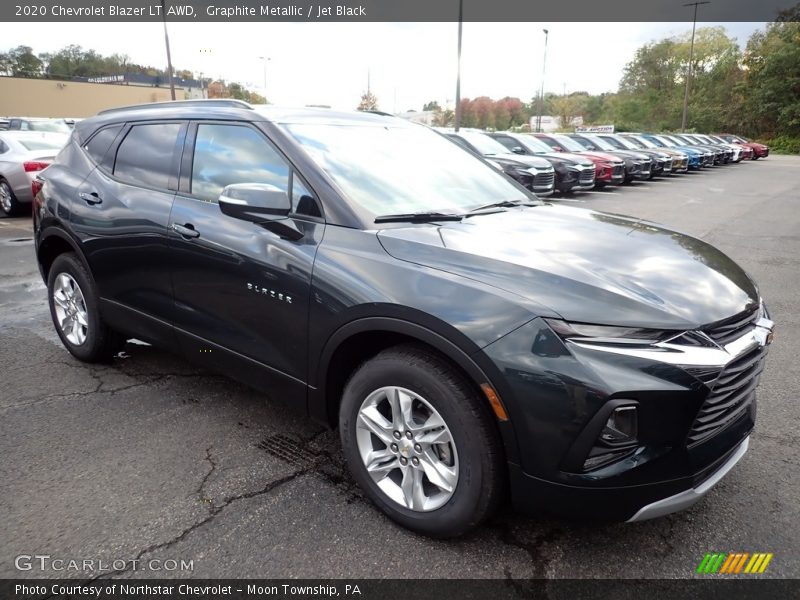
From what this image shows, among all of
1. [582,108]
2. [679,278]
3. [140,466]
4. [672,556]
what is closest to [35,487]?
[140,466]

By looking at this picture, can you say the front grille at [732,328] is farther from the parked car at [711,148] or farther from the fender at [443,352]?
the parked car at [711,148]

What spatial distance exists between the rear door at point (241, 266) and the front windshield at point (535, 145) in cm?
1414

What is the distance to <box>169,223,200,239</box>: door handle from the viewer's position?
10.4 ft

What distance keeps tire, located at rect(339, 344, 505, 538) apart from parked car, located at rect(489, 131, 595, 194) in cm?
1378

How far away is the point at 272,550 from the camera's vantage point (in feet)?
7.79

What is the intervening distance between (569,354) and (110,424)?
2.67m

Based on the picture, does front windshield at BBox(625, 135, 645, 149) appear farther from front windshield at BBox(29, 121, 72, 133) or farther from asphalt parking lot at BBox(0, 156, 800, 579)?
asphalt parking lot at BBox(0, 156, 800, 579)

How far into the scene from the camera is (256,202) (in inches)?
106

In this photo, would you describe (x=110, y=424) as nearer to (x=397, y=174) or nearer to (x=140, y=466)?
(x=140, y=466)

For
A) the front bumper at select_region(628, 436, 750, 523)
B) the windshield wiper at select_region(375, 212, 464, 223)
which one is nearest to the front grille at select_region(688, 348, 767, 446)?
the front bumper at select_region(628, 436, 750, 523)

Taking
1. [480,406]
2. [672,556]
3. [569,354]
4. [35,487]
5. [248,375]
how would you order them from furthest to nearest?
[248,375], [35,487], [672,556], [480,406], [569,354]

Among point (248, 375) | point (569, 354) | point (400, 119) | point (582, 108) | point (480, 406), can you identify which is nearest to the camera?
point (569, 354)

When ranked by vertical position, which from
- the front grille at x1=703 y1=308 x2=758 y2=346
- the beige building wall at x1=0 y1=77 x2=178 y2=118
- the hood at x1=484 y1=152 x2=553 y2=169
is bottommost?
the front grille at x1=703 y1=308 x2=758 y2=346

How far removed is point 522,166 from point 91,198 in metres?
11.2
